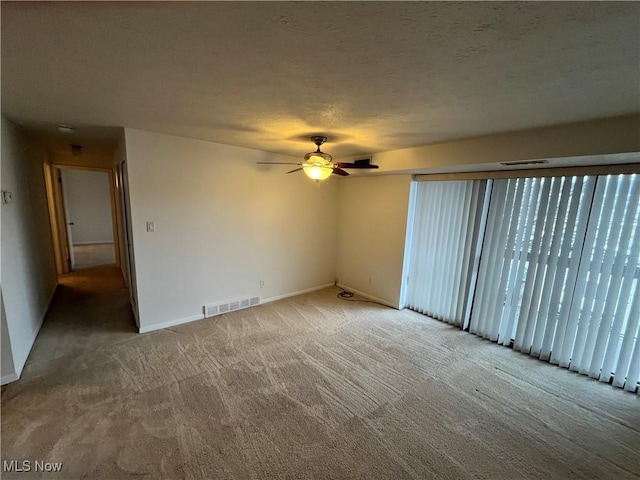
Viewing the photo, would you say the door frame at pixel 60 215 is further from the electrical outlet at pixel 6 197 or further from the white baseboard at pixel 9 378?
the white baseboard at pixel 9 378

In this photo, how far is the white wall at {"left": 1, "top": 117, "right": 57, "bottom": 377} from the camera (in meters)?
2.48

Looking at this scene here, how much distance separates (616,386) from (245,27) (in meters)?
4.29

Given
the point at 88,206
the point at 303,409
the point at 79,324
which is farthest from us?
the point at 88,206

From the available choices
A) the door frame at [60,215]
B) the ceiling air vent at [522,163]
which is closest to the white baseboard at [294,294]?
the ceiling air vent at [522,163]

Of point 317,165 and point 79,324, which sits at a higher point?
point 317,165

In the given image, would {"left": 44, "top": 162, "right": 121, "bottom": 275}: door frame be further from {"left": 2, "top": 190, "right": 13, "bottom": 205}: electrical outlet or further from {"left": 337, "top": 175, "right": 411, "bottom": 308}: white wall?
{"left": 337, "top": 175, "right": 411, "bottom": 308}: white wall

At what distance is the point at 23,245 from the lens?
300 centimetres

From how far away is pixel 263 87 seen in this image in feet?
5.80

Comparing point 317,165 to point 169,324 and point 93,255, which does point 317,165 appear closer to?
point 169,324

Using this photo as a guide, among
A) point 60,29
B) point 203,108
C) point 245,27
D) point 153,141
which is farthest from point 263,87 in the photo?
point 153,141

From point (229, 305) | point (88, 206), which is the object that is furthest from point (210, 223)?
point (88, 206)

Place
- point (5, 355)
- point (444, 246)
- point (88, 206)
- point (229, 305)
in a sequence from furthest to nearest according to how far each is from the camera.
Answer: point (88, 206) → point (229, 305) → point (444, 246) → point (5, 355)

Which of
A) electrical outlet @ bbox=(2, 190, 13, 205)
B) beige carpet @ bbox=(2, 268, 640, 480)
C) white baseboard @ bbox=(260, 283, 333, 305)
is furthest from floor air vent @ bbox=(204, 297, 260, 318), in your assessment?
electrical outlet @ bbox=(2, 190, 13, 205)

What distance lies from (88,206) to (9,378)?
8.22 m
